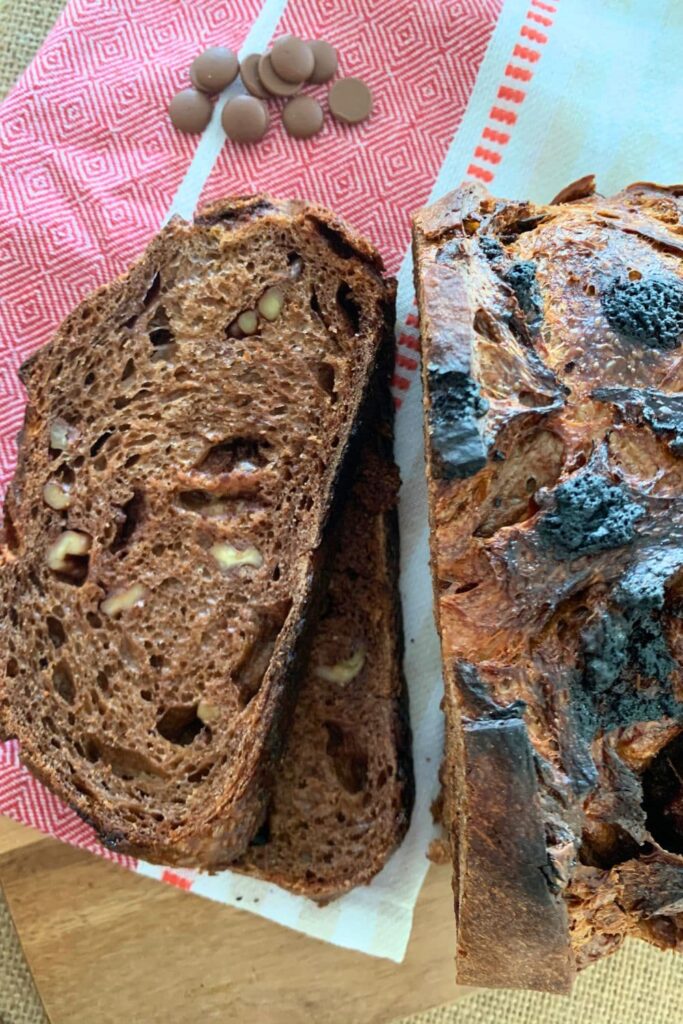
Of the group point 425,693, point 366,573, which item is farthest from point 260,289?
point 425,693

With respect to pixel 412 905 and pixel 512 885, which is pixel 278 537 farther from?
pixel 412 905

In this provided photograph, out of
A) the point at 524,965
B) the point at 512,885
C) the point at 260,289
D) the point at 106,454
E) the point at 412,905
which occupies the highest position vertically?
the point at 260,289

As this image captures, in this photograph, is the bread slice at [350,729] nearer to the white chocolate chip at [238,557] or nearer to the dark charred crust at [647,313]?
the white chocolate chip at [238,557]

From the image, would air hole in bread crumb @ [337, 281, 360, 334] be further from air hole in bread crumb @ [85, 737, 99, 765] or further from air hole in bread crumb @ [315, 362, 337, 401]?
air hole in bread crumb @ [85, 737, 99, 765]

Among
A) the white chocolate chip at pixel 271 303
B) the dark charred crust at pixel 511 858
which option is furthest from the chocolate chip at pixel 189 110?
the dark charred crust at pixel 511 858

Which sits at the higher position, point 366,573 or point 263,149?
point 263,149

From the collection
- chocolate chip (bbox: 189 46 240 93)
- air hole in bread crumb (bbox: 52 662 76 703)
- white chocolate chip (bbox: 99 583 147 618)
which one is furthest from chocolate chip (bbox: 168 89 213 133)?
air hole in bread crumb (bbox: 52 662 76 703)
